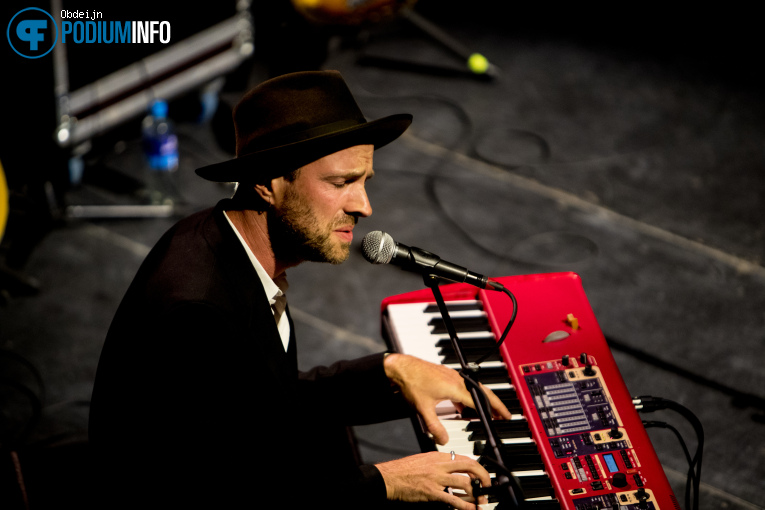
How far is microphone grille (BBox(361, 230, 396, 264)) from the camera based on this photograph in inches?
68.8

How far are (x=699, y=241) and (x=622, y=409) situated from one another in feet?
9.36

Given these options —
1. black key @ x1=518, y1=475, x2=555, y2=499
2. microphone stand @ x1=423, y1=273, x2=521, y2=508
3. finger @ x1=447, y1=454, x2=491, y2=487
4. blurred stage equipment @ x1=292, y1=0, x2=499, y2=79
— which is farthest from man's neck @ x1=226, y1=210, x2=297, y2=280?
blurred stage equipment @ x1=292, y1=0, x2=499, y2=79

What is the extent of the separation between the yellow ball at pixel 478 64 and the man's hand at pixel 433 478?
451 cm

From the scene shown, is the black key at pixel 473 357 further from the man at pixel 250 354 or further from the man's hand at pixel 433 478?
the man's hand at pixel 433 478

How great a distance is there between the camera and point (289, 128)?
1.90m

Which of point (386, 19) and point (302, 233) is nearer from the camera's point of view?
point (302, 233)

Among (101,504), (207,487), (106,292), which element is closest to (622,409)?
(207,487)

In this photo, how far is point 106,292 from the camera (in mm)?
3945

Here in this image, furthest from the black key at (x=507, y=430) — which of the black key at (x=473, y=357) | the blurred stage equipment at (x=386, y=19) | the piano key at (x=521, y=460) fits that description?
the blurred stage equipment at (x=386, y=19)

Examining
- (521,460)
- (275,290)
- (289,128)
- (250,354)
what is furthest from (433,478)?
(289,128)

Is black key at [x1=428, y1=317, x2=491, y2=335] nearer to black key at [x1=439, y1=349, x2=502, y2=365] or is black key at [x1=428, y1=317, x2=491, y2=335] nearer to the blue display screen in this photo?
black key at [x1=439, y1=349, x2=502, y2=365]

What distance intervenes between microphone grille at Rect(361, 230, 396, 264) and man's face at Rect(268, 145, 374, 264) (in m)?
0.21

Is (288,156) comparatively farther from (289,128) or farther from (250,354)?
(250,354)

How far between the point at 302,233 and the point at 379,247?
32cm
